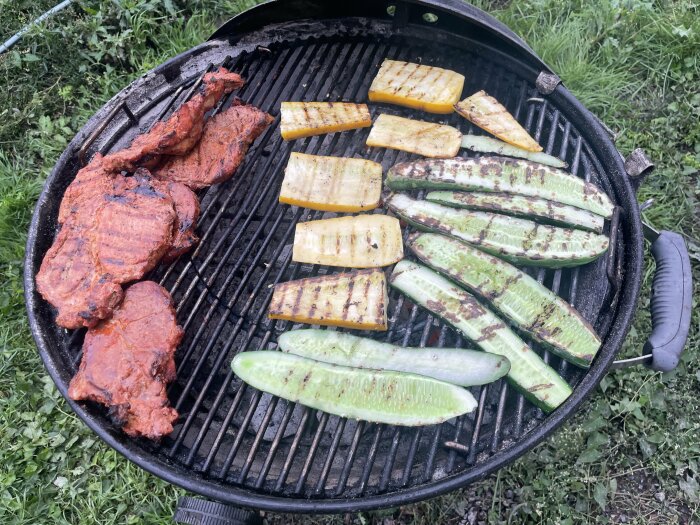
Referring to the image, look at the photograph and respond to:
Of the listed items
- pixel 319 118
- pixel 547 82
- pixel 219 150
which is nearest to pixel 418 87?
pixel 319 118

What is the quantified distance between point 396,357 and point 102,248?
65.3 inches

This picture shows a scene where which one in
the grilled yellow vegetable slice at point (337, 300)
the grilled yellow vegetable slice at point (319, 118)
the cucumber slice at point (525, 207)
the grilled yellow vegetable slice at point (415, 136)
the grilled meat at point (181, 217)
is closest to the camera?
the grilled yellow vegetable slice at point (337, 300)

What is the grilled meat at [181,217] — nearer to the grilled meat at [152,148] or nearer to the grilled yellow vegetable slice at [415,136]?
the grilled meat at [152,148]

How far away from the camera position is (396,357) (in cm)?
276

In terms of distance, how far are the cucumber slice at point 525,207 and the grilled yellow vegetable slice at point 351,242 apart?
357 mm

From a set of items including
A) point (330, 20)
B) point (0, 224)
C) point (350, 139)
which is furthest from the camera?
point (0, 224)

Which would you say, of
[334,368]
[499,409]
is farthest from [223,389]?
[499,409]

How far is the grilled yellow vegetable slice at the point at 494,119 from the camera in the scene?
129 inches

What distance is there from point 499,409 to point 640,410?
164 centimetres

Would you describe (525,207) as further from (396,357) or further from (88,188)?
(88,188)

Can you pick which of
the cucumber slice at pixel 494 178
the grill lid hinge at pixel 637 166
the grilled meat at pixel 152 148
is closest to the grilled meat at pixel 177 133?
the grilled meat at pixel 152 148

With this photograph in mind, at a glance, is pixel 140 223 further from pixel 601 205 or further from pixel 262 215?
pixel 601 205

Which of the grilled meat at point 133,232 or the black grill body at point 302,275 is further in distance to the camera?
the grilled meat at point 133,232

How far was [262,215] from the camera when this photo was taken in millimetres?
3389
